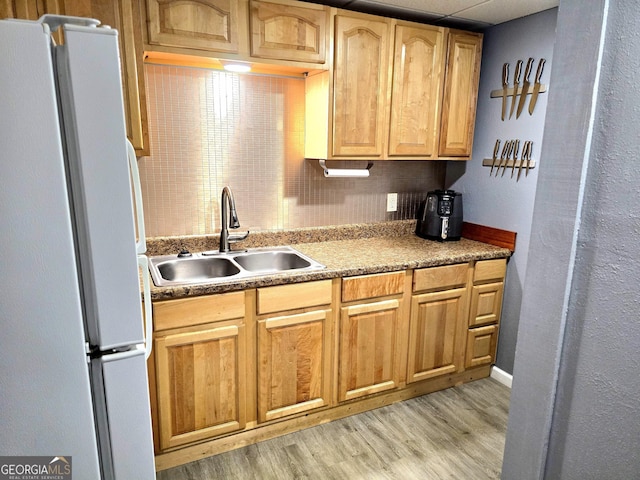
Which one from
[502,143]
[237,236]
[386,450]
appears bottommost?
[386,450]

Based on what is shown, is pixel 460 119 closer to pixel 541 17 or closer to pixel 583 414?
pixel 541 17

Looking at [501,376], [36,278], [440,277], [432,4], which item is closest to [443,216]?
[440,277]

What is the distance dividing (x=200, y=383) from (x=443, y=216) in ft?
5.87

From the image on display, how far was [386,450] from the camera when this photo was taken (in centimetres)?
216

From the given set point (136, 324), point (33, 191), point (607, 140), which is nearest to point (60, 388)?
point (136, 324)

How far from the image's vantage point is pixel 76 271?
883 millimetres

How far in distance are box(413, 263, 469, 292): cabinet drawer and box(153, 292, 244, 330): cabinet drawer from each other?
1.01 m

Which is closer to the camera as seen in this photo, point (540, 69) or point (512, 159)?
point (540, 69)

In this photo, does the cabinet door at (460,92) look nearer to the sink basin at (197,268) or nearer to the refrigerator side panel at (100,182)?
the sink basin at (197,268)

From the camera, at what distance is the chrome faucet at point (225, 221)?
2.32 metres

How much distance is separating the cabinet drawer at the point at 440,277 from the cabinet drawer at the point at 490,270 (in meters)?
0.09

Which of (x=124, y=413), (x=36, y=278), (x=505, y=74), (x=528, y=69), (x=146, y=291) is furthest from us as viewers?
(x=505, y=74)

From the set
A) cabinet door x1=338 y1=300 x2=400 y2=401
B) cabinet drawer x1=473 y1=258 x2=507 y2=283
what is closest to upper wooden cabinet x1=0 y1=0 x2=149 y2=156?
cabinet door x1=338 y1=300 x2=400 y2=401

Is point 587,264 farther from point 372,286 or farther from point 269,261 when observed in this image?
point 269,261
